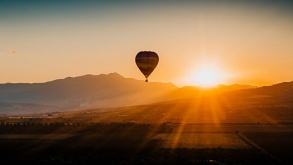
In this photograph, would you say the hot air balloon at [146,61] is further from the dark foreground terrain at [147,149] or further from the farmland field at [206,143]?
the farmland field at [206,143]

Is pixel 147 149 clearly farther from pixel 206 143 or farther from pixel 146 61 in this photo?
pixel 146 61

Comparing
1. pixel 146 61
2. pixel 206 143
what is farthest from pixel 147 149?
pixel 146 61

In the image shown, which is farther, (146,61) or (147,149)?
(146,61)

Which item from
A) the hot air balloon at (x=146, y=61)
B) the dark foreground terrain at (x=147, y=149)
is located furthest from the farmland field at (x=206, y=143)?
the hot air balloon at (x=146, y=61)

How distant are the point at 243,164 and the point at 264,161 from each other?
3.86 m

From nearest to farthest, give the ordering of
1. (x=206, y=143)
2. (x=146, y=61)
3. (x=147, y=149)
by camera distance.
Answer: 1. (x=147, y=149)
2. (x=206, y=143)
3. (x=146, y=61)

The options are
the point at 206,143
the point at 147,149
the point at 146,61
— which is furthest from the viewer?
the point at 146,61

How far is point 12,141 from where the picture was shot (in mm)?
80250

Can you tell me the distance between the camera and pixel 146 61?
297ft

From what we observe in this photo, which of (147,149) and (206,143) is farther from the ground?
(147,149)

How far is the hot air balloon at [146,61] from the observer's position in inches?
3561

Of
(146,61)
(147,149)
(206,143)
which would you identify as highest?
(146,61)

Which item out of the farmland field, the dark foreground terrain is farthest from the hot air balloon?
the farmland field

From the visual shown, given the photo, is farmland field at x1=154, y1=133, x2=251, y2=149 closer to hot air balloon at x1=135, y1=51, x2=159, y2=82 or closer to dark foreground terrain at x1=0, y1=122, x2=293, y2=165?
dark foreground terrain at x1=0, y1=122, x2=293, y2=165
